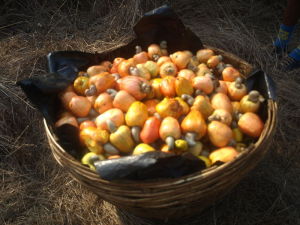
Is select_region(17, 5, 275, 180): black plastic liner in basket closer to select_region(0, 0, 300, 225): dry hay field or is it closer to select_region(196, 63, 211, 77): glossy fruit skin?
select_region(196, 63, 211, 77): glossy fruit skin

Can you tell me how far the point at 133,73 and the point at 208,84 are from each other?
50 cm

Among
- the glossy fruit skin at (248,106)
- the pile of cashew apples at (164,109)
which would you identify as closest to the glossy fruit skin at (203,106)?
the pile of cashew apples at (164,109)

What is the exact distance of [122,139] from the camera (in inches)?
63.9

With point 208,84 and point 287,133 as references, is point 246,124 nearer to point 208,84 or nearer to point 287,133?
point 208,84

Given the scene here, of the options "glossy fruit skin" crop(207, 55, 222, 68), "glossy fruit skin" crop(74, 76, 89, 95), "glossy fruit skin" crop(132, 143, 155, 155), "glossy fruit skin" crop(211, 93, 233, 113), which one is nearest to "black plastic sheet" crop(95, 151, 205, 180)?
"glossy fruit skin" crop(132, 143, 155, 155)

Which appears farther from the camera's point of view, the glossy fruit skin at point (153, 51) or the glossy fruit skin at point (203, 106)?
the glossy fruit skin at point (153, 51)

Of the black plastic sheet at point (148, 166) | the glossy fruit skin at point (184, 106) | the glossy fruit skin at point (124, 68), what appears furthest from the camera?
the glossy fruit skin at point (124, 68)

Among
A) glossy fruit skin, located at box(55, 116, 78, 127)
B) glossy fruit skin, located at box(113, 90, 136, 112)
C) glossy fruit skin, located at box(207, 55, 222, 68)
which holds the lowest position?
glossy fruit skin, located at box(55, 116, 78, 127)

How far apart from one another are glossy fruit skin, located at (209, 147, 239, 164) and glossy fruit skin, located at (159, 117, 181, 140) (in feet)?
0.70

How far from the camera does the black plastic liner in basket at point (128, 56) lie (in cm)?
134

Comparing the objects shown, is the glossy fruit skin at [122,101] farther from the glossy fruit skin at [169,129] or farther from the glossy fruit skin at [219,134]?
the glossy fruit skin at [219,134]

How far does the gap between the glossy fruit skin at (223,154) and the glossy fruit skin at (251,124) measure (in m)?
0.18

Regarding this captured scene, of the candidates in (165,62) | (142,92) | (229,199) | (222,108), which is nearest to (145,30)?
(165,62)

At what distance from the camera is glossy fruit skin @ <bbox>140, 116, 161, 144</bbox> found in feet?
5.28
